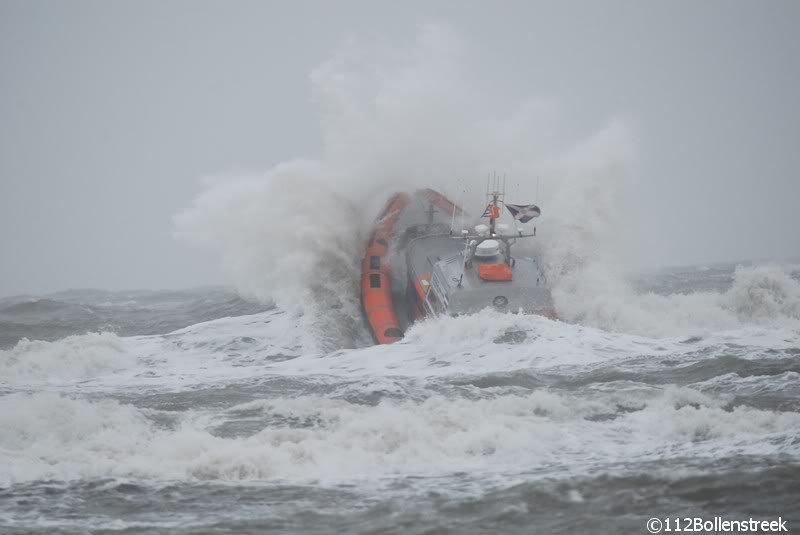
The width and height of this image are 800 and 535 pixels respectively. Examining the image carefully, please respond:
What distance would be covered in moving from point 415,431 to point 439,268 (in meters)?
8.04

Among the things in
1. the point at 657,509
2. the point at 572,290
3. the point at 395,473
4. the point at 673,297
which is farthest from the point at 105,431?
the point at 673,297

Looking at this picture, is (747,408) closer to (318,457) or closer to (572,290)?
(318,457)

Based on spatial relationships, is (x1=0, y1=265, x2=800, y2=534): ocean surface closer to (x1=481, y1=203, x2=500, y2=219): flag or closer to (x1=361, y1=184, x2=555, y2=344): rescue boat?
(x1=361, y1=184, x2=555, y2=344): rescue boat

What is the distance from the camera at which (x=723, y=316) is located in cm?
1691

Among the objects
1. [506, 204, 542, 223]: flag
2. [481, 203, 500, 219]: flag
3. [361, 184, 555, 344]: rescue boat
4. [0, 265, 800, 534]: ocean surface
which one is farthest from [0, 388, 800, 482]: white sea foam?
[481, 203, 500, 219]: flag

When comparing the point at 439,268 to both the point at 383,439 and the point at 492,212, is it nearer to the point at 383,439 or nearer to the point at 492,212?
the point at 492,212

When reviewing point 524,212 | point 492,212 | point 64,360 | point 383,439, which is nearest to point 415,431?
point 383,439

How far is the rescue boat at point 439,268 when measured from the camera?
14.9 metres

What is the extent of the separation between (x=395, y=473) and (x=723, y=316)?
1195 centimetres

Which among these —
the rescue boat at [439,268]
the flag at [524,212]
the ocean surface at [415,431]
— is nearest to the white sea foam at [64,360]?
the ocean surface at [415,431]

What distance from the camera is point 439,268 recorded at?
54.1 feet

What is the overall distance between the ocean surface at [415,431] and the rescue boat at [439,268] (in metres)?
0.71

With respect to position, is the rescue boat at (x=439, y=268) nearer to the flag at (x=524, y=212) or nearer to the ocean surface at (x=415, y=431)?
the flag at (x=524, y=212)

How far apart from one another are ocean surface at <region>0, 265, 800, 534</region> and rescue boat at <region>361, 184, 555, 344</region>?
2.34 feet
